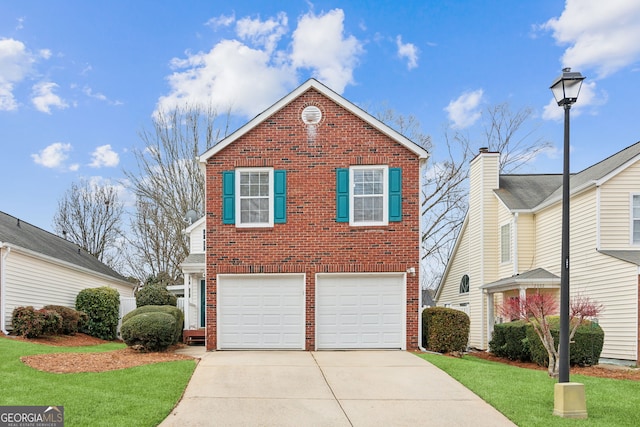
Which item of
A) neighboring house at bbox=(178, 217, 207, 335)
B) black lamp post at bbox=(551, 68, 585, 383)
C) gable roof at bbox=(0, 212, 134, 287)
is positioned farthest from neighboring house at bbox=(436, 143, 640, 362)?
gable roof at bbox=(0, 212, 134, 287)

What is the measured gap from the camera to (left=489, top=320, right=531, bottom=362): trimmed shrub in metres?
16.4

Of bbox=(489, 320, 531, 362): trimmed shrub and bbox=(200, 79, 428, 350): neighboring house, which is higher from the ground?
bbox=(200, 79, 428, 350): neighboring house

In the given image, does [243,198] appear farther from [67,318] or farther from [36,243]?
[36,243]

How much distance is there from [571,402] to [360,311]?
754cm

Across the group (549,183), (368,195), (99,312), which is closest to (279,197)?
(368,195)

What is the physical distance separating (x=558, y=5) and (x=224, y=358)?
46.7 ft

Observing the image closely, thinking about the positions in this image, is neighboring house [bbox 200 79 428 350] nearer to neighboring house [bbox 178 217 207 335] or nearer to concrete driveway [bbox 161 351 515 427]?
concrete driveway [bbox 161 351 515 427]

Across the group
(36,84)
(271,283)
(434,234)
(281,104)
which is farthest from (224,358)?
(434,234)

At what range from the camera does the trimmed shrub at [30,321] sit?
17766 mm

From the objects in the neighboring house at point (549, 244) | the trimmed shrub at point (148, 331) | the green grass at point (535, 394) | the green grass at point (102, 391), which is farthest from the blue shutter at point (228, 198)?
the neighboring house at point (549, 244)

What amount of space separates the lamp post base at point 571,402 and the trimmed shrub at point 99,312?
1850cm

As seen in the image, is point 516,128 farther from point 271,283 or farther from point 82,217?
point 82,217

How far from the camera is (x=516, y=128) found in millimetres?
31859

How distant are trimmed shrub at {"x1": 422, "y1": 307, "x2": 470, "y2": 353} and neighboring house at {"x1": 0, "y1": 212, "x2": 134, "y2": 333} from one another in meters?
12.7
